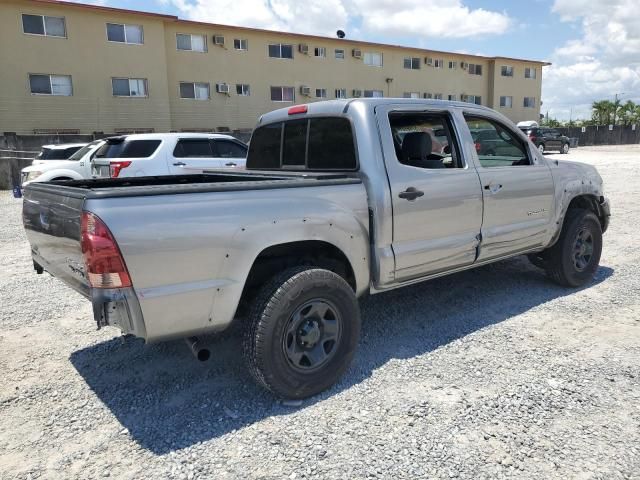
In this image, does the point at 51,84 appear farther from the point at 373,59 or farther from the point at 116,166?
the point at 373,59

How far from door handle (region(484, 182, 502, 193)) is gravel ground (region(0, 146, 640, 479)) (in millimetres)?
1151

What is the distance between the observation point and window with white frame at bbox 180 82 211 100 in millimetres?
26562

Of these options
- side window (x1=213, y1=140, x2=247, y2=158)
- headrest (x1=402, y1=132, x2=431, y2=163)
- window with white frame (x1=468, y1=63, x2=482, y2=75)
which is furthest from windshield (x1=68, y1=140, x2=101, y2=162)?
window with white frame (x1=468, y1=63, x2=482, y2=75)

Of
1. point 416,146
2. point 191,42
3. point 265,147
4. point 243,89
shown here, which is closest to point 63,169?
point 265,147

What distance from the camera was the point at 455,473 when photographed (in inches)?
97.1

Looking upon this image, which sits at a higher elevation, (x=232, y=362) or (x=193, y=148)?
(x=193, y=148)

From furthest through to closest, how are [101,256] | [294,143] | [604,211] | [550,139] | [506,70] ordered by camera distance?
[506,70], [550,139], [604,211], [294,143], [101,256]

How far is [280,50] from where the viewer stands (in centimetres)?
2925

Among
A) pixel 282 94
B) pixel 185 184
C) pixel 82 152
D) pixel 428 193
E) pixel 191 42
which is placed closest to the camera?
pixel 185 184

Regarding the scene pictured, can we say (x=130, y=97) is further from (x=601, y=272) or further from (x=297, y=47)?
(x=601, y=272)

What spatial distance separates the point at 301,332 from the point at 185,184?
1.25 m

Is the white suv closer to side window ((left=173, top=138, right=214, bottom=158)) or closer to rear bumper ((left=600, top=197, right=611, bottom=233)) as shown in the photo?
side window ((left=173, top=138, right=214, bottom=158))

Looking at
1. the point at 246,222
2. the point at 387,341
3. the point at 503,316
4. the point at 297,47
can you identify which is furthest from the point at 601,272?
the point at 297,47

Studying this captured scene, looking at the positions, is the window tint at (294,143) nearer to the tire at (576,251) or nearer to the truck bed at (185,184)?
the truck bed at (185,184)
